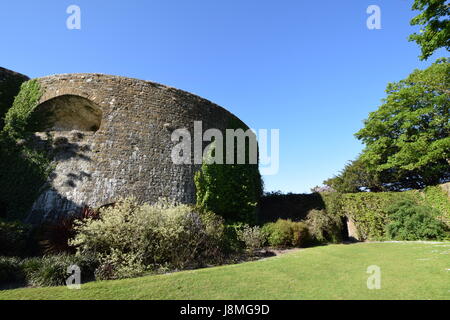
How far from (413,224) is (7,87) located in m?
21.5

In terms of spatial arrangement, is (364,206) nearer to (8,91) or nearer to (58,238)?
(58,238)

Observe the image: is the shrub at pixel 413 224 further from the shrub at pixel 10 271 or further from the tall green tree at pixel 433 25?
the shrub at pixel 10 271

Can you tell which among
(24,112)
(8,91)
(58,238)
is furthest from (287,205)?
(8,91)

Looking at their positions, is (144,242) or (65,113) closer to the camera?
(144,242)

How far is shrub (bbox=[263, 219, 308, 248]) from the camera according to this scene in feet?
34.0

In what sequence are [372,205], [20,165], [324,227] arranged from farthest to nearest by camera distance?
[372,205], [324,227], [20,165]

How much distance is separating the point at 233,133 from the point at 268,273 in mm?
8416

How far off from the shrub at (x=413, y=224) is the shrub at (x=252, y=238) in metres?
8.39

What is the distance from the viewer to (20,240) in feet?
23.2

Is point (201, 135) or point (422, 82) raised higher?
point (422, 82)

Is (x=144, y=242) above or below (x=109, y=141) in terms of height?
below

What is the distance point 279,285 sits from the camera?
4734 millimetres
